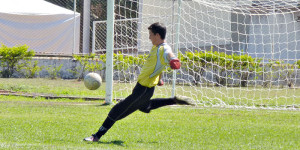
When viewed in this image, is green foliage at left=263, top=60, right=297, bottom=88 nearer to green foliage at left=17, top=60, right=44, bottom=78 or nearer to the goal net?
the goal net

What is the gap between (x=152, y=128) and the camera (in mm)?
8562

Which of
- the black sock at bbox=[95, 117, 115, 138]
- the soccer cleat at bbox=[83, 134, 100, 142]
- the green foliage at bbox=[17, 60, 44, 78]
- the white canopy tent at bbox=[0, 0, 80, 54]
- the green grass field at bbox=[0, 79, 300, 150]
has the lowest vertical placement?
the green grass field at bbox=[0, 79, 300, 150]

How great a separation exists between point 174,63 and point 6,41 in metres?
19.5

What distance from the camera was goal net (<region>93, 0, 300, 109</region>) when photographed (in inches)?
601

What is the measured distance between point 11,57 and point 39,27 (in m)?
4.36

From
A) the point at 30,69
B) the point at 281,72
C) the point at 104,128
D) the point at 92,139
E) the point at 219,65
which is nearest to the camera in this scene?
the point at 92,139

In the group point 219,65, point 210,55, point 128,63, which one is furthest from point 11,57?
point 219,65

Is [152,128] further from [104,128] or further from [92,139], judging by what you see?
[92,139]

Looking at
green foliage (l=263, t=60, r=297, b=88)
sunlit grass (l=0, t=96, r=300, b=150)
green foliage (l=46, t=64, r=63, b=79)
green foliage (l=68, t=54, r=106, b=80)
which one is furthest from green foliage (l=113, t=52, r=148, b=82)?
green foliage (l=46, t=64, r=63, b=79)

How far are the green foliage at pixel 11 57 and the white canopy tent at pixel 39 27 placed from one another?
10.5 feet

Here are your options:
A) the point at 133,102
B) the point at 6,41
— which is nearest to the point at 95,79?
the point at 133,102

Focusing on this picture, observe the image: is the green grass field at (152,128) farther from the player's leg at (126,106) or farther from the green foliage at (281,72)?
the green foliage at (281,72)

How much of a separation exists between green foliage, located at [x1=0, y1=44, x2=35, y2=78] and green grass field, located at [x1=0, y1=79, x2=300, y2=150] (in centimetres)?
940

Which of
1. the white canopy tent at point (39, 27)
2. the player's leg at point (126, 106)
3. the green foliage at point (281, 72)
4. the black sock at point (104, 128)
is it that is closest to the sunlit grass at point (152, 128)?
the black sock at point (104, 128)
